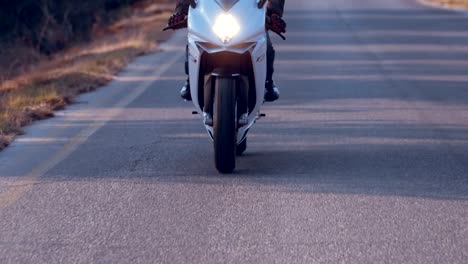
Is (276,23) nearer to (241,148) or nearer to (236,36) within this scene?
(236,36)

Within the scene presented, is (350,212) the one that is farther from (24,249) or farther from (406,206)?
(24,249)

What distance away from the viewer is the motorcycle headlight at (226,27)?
7.37 meters

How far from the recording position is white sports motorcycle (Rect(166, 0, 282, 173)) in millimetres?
7387

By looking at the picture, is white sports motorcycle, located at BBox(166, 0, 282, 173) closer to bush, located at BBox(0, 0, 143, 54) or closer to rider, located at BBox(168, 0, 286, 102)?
rider, located at BBox(168, 0, 286, 102)

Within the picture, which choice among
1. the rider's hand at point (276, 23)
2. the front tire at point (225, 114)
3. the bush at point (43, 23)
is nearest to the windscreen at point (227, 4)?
the rider's hand at point (276, 23)

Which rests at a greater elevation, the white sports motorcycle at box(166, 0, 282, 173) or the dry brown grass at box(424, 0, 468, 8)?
the white sports motorcycle at box(166, 0, 282, 173)

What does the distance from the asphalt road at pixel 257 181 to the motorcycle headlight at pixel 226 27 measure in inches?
45.6

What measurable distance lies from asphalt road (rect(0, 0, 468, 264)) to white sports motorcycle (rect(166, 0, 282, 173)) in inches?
17.2

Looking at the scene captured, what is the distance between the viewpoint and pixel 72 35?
93.0 feet

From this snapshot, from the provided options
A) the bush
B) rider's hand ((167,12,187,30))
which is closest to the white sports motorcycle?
rider's hand ((167,12,187,30))

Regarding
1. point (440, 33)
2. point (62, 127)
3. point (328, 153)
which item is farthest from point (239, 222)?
point (440, 33)

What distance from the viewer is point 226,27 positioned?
7391 mm

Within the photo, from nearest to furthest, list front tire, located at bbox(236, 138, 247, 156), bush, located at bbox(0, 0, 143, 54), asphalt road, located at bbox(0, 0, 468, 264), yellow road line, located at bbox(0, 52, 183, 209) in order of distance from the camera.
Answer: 1. asphalt road, located at bbox(0, 0, 468, 264)
2. yellow road line, located at bbox(0, 52, 183, 209)
3. front tire, located at bbox(236, 138, 247, 156)
4. bush, located at bbox(0, 0, 143, 54)

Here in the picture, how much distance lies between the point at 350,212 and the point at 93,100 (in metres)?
6.79
